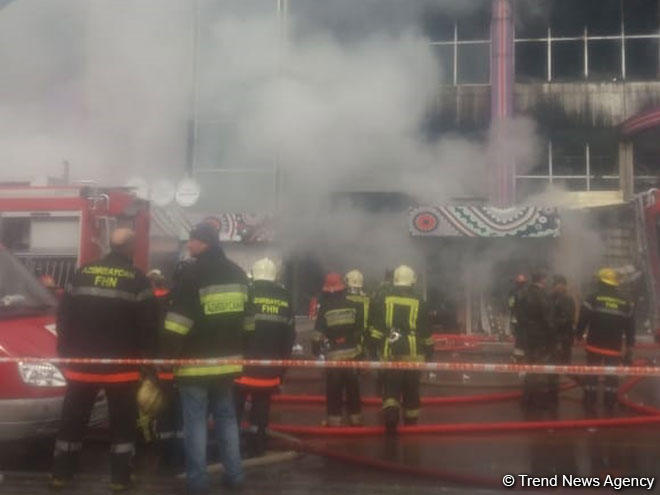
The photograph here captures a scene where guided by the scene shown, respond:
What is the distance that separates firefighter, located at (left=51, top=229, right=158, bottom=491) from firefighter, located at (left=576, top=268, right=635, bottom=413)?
13.6 feet

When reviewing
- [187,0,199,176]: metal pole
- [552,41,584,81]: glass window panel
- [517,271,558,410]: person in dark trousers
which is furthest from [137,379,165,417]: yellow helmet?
[552,41,584,81]: glass window panel

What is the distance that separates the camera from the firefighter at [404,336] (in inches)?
223

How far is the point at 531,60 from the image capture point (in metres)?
16.6

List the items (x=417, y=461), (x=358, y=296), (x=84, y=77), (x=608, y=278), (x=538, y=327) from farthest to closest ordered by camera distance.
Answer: (x=84, y=77) → (x=538, y=327) → (x=608, y=278) → (x=358, y=296) → (x=417, y=461)

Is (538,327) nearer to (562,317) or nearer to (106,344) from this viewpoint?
(562,317)

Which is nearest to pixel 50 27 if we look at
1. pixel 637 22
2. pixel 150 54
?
pixel 150 54

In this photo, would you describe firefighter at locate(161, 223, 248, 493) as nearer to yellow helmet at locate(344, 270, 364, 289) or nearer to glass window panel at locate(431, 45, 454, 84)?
yellow helmet at locate(344, 270, 364, 289)

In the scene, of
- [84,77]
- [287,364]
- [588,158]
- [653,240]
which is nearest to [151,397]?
[287,364]

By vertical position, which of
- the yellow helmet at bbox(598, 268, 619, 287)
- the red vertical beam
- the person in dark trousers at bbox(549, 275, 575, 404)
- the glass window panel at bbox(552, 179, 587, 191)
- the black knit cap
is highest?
the red vertical beam

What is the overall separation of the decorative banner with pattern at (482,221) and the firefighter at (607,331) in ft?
21.9

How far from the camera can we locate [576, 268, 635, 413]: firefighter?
6684mm

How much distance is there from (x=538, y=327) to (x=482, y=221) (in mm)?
6745

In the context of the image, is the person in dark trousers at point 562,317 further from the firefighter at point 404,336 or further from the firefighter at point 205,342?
the firefighter at point 205,342

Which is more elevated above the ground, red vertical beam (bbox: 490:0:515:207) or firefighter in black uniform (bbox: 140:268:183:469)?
red vertical beam (bbox: 490:0:515:207)
